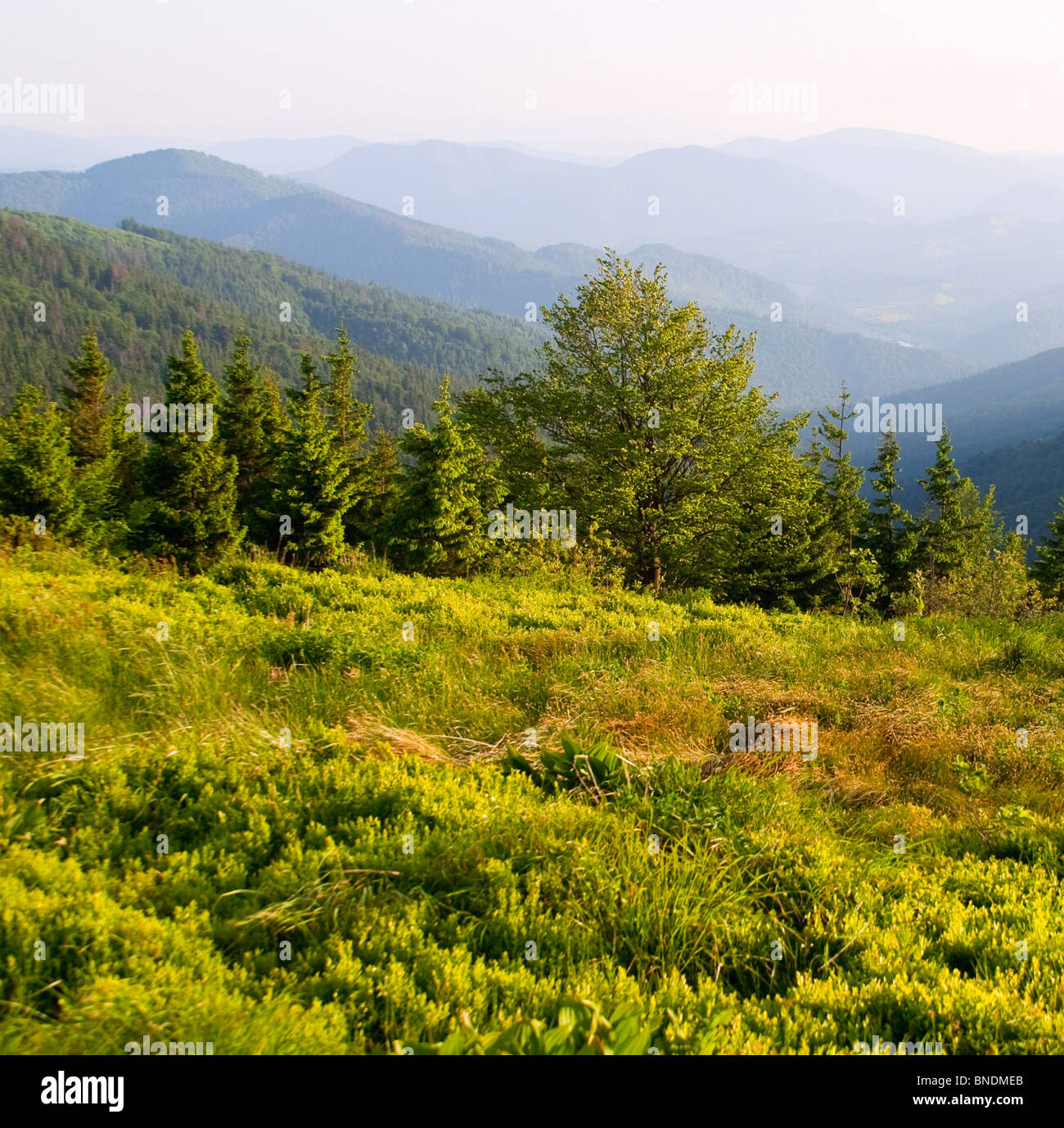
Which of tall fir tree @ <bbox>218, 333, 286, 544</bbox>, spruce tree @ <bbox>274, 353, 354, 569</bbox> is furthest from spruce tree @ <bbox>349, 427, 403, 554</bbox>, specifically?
tall fir tree @ <bbox>218, 333, 286, 544</bbox>

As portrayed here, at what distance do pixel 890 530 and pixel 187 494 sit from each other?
44.9 m

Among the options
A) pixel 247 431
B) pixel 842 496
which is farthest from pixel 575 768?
pixel 247 431

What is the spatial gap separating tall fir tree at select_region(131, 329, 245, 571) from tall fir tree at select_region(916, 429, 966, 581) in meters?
44.6

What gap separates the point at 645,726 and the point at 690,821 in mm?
1788

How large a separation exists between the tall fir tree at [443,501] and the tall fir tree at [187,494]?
35.4 feet

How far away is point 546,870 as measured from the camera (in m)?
3.65

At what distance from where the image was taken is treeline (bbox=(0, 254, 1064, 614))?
25359 millimetres

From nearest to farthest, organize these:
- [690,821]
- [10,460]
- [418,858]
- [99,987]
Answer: [99,987], [418,858], [690,821], [10,460]

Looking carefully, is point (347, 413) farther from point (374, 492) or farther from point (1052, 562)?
point (1052, 562)

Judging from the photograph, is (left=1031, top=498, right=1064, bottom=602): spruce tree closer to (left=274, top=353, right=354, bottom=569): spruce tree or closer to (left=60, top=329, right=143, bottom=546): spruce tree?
(left=274, top=353, right=354, bottom=569): spruce tree

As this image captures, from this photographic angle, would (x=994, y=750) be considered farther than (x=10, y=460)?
No

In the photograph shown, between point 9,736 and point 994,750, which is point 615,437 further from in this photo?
point 9,736

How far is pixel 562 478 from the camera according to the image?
88.7 ft
